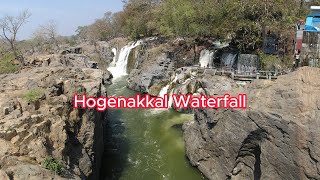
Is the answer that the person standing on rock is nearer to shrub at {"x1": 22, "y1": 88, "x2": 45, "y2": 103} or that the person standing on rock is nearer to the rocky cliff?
the rocky cliff

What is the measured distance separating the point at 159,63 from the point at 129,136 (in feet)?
45.3

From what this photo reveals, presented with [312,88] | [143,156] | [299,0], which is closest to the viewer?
[312,88]

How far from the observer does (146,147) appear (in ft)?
73.3

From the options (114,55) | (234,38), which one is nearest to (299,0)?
(234,38)

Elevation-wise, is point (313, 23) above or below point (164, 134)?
above

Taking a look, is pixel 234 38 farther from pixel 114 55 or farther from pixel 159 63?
pixel 114 55

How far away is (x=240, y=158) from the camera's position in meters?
16.2

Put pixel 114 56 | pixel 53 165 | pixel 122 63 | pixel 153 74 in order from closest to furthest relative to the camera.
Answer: pixel 53 165
pixel 153 74
pixel 122 63
pixel 114 56

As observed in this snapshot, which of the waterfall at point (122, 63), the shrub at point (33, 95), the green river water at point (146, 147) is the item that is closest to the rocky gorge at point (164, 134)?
the shrub at point (33, 95)

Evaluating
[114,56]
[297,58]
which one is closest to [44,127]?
[297,58]

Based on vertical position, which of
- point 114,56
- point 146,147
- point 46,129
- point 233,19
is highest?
point 233,19

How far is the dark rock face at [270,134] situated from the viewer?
1288 cm

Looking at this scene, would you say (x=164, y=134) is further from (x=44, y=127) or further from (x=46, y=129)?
(x=44, y=127)

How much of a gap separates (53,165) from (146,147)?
11.7m
